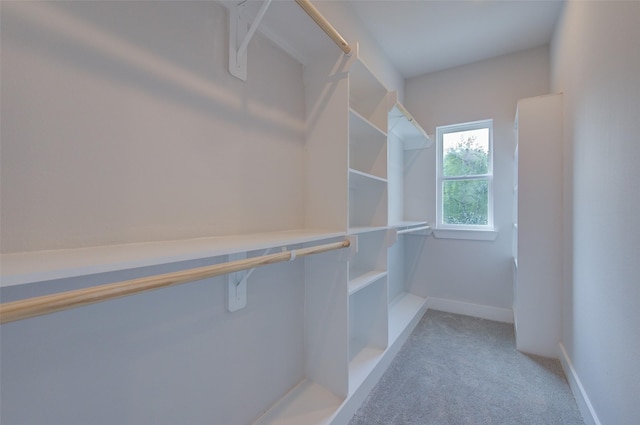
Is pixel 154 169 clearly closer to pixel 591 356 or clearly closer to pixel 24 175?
pixel 24 175

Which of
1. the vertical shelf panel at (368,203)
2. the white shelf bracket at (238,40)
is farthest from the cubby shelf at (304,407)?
the white shelf bracket at (238,40)

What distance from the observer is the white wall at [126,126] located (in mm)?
652

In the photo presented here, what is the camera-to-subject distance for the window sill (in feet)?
9.16

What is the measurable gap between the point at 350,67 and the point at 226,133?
0.75 meters

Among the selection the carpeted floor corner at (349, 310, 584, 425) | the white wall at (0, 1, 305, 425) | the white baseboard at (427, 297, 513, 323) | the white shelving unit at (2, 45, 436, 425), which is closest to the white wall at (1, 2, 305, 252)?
the white wall at (0, 1, 305, 425)

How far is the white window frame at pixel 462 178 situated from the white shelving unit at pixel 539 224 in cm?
71

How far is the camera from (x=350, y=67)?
1396mm

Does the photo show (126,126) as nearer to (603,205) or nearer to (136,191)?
(136,191)

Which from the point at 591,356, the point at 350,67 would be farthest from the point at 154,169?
the point at 591,356

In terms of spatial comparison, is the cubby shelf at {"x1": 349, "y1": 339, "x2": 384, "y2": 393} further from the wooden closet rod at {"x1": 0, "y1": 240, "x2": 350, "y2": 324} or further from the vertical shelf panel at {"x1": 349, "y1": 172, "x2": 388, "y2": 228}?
the wooden closet rod at {"x1": 0, "y1": 240, "x2": 350, "y2": 324}

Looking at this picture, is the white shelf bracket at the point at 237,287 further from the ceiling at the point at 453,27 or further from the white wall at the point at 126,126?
the ceiling at the point at 453,27

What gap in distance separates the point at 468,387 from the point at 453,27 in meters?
2.81

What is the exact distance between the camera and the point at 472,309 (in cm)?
287

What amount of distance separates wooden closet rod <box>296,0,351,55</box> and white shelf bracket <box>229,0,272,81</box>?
0.18m
